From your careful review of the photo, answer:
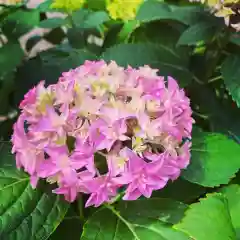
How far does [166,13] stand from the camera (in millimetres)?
839

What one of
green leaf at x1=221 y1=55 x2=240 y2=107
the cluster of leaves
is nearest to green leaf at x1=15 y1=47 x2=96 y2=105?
the cluster of leaves

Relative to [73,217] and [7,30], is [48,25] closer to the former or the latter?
[7,30]

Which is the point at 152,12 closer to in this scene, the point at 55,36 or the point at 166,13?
the point at 166,13

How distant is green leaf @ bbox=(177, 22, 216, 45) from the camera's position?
791 mm

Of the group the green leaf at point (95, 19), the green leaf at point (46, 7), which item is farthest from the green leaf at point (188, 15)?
the green leaf at point (46, 7)

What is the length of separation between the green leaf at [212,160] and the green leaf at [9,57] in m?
0.32

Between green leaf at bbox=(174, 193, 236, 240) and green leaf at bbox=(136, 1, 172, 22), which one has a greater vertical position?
green leaf at bbox=(136, 1, 172, 22)

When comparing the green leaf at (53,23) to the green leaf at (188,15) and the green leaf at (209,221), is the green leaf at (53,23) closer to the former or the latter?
the green leaf at (188,15)

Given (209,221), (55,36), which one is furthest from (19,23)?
(209,221)

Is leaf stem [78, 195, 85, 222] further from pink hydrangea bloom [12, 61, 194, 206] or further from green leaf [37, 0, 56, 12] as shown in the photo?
green leaf [37, 0, 56, 12]

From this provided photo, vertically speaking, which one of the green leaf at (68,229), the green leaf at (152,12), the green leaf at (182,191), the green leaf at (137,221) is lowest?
the green leaf at (182,191)

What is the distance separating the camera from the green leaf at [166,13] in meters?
0.82

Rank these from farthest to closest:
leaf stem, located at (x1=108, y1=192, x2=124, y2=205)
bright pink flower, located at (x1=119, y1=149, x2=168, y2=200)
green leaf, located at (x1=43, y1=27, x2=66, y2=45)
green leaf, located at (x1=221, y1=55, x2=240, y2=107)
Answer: green leaf, located at (x1=43, y1=27, x2=66, y2=45)
green leaf, located at (x1=221, y1=55, x2=240, y2=107)
leaf stem, located at (x1=108, y1=192, x2=124, y2=205)
bright pink flower, located at (x1=119, y1=149, x2=168, y2=200)

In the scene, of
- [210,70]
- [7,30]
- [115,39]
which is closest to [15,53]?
[7,30]
